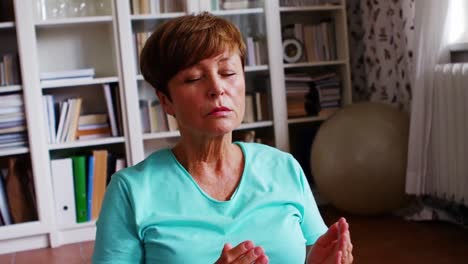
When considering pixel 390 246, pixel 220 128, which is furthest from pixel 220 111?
pixel 390 246

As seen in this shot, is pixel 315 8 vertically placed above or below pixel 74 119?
above

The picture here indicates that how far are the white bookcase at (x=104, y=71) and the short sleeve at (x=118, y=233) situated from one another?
95.0 inches

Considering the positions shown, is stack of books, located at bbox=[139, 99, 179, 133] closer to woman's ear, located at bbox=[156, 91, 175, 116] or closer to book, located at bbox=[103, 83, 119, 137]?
book, located at bbox=[103, 83, 119, 137]

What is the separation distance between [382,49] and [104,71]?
174 centimetres

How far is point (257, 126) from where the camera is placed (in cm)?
369

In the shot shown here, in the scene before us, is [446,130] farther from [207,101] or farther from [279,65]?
[207,101]

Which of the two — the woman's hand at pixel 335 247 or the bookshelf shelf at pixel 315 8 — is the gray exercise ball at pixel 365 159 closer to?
the bookshelf shelf at pixel 315 8

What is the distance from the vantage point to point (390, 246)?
108 inches

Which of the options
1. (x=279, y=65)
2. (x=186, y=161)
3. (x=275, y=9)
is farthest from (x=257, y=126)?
(x=186, y=161)

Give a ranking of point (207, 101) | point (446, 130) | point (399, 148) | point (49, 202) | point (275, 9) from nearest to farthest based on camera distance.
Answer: point (207, 101), point (446, 130), point (399, 148), point (49, 202), point (275, 9)

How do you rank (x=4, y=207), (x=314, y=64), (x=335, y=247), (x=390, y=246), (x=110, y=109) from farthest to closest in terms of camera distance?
(x=314, y=64), (x=110, y=109), (x=4, y=207), (x=390, y=246), (x=335, y=247)

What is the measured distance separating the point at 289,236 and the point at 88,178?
8.30 ft

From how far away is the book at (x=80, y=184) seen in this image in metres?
3.41

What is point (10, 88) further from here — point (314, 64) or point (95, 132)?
point (314, 64)
